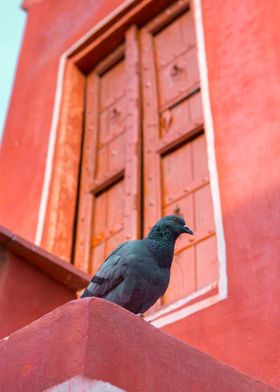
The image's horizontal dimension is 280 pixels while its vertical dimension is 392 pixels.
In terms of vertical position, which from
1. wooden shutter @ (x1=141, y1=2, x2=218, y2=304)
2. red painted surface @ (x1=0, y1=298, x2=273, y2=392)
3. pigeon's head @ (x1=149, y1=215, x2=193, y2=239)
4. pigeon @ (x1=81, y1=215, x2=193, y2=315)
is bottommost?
red painted surface @ (x1=0, y1=298, x2=273, y2=392)

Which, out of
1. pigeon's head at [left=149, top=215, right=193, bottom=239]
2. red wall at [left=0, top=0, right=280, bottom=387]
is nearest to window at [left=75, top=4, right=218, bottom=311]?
red wall at [left=0, top=0, right=280, bottom=387]

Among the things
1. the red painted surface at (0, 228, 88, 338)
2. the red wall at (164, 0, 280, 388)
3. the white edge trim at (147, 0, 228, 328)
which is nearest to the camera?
the red wall at (164, 0, 280, 388)

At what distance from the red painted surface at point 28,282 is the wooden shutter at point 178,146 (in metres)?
0.73

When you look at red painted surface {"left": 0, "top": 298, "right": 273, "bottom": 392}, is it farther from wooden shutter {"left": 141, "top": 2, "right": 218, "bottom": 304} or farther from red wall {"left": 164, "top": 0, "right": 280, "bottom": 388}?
wooden shutter {"left": 141, "top": 2, "right": 218, "bottom": 304}

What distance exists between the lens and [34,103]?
636 centimetres

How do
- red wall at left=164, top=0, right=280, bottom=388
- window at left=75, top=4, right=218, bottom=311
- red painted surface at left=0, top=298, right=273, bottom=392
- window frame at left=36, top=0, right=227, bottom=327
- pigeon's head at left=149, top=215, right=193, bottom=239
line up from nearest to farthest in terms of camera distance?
red painted surface at left=0, top=298, right=273, bottom=392 < pigeon's head at left=149, top=215, right=193, bottom=239 < red wall at left=164, top=0, right=280, bottom=388 < window at left=75, top=4, right=218, bottom=311 < window frame at left=36, top=0, right=227, bottom=327

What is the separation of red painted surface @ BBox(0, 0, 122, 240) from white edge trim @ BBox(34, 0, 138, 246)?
53 mm

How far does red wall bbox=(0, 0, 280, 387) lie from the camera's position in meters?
3.44

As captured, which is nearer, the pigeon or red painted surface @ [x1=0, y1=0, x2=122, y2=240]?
the pigeon

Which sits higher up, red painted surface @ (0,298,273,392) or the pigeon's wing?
the pigeon's wing

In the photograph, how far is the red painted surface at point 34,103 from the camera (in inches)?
222

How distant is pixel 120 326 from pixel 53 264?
5.33 feet

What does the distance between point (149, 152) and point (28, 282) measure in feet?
5.80

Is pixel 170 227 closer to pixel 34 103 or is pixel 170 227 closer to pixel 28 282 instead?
pixel 28 282
